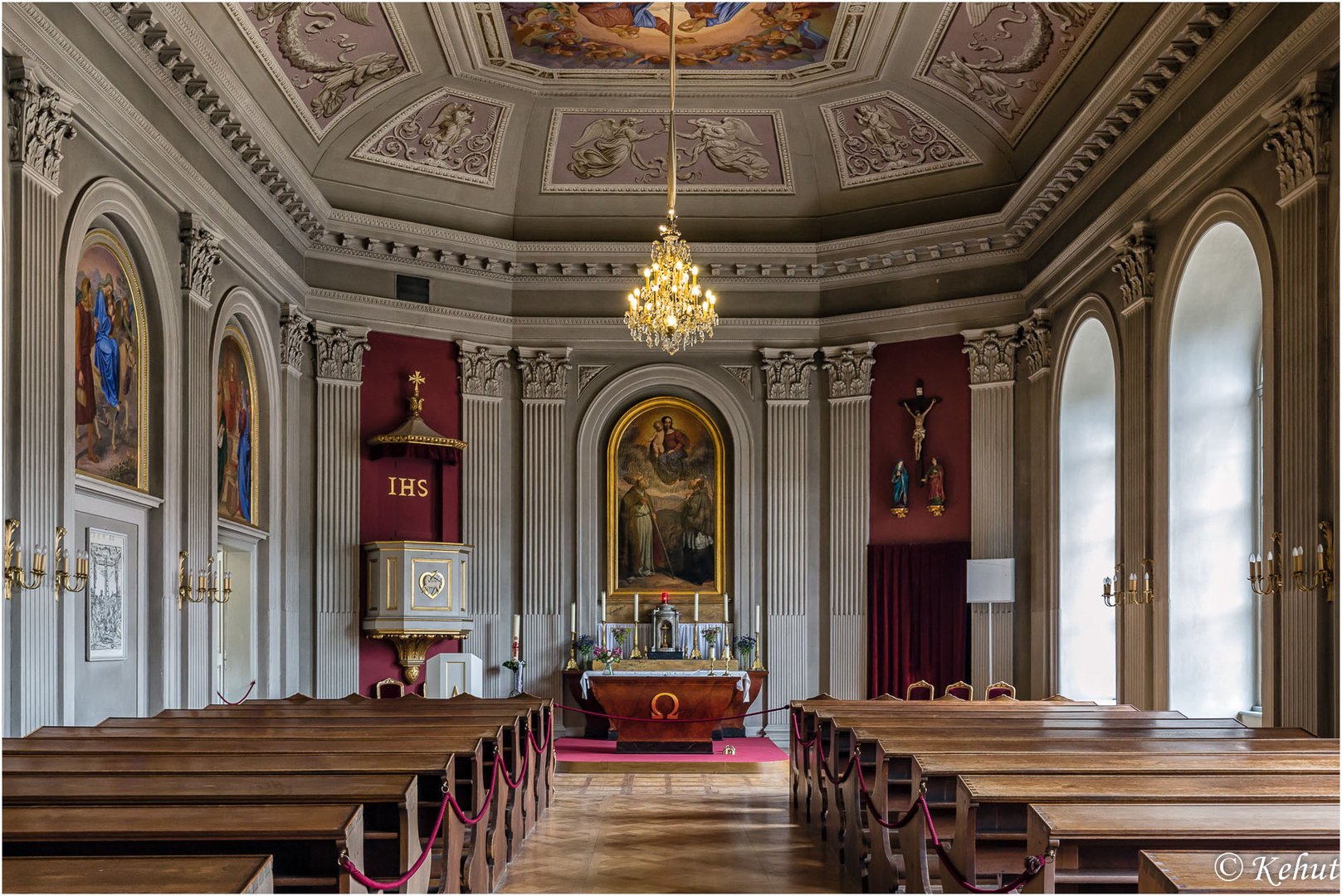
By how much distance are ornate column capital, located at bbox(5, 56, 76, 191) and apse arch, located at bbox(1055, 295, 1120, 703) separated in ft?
33.9

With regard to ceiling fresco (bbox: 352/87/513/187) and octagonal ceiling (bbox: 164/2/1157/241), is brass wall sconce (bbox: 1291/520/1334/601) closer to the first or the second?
octagonal ceiling (bbox: 164/2/1157/241)

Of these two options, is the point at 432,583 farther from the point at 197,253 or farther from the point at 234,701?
the point at 197,253

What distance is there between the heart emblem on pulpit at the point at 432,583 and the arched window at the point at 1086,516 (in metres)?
7.41

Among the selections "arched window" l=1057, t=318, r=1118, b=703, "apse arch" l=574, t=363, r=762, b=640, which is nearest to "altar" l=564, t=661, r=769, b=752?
"apse arch" l=574, t=363, r=762, b=640

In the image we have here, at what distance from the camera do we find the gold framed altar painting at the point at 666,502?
17953 millimetres

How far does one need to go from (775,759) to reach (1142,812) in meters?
10.1

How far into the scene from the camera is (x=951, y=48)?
48.3ft

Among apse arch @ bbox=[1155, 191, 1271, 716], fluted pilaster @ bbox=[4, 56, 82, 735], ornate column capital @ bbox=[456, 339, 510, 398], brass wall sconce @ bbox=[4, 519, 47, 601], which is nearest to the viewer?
brass wall sconce @ bbox=[4, 519, 47, 601]

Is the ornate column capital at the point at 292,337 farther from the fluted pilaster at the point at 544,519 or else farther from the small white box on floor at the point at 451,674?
the small white box on floor at the point at 451,674

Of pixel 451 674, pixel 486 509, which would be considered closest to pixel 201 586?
pixel 451 674

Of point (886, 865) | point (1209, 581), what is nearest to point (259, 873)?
point (886, 865)

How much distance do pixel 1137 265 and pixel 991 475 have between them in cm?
449

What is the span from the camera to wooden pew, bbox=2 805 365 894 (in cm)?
455

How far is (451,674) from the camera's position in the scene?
1659 centimetres
